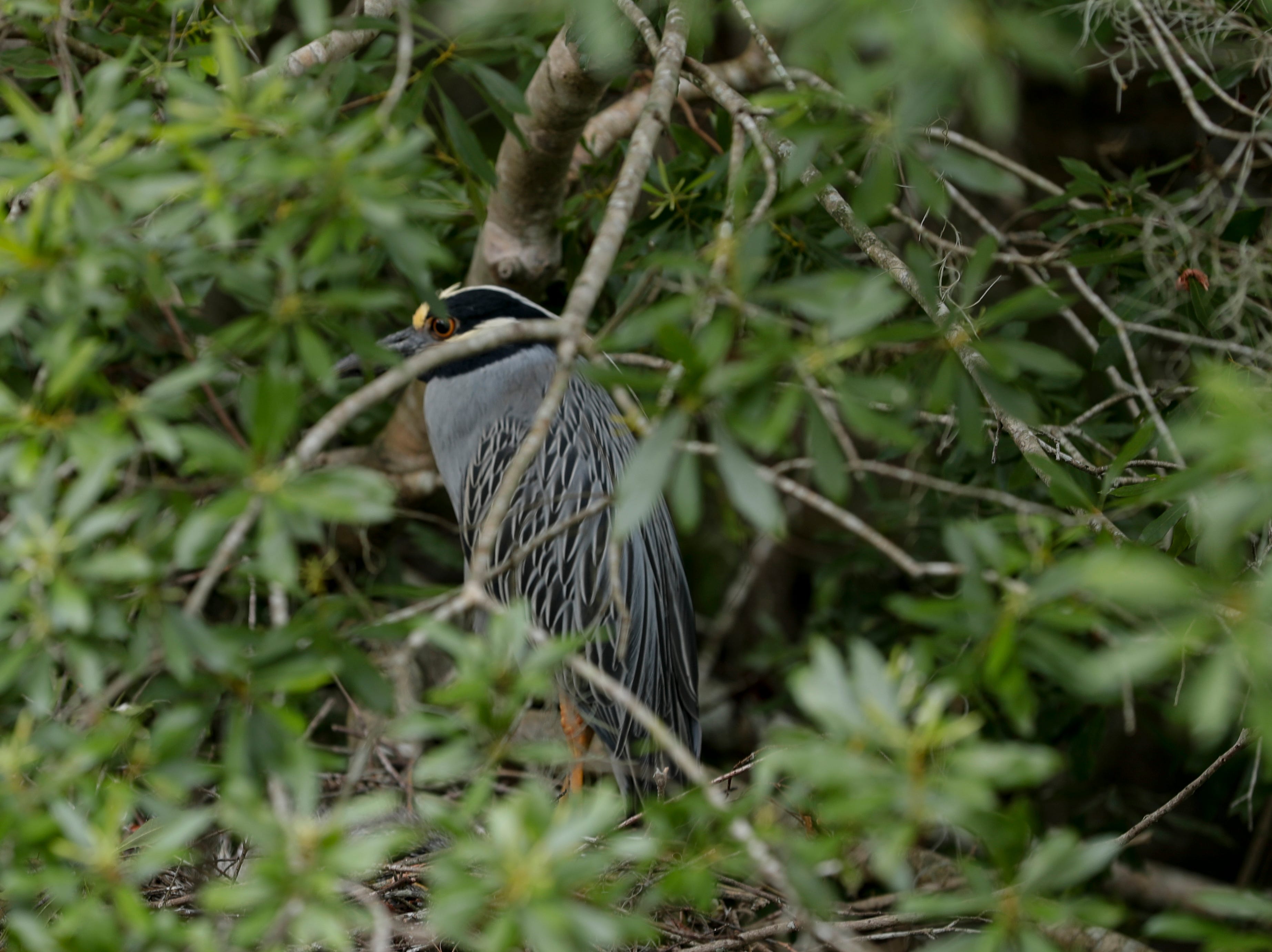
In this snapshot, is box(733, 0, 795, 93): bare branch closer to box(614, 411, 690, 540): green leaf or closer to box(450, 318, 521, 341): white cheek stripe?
box(614, 411, 690, 540): green leaf

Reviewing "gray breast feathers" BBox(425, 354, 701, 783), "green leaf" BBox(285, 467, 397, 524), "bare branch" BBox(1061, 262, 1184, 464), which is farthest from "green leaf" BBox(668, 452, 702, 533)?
"gray breast feathers" BBox(425, 354, 701, 783)

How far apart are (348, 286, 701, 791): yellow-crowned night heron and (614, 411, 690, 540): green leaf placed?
1.52 metres

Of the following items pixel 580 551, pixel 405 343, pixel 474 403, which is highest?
pixel 405 343

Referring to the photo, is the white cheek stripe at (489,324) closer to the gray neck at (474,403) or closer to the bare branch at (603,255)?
the gray neck at (474,403)

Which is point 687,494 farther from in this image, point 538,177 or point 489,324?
point 489,324

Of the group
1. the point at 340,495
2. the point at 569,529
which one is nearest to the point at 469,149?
the point at 569,529

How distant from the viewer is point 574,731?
2816 mm

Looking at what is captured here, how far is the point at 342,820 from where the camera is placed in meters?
0.81

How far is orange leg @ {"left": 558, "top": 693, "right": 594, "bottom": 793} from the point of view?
2561 mm

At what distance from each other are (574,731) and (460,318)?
3.53 feet

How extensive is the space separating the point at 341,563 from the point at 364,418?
0.39 m

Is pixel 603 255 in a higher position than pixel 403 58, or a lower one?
lower

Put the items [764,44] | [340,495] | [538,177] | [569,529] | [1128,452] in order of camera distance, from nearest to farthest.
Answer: [340,495] < [1128,452] < [764,44] < [538,177] < [569,529]

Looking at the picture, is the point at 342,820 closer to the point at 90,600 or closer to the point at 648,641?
the point at 90,600
